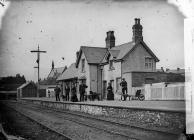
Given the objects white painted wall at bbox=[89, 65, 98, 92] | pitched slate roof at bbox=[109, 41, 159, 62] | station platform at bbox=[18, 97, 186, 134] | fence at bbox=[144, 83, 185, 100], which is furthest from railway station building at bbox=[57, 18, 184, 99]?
station platform at bbox=[18, 97, 186, 134]

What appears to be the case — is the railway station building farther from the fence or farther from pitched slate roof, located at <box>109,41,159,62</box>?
the fence

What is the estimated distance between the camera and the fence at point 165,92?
14.8 metres

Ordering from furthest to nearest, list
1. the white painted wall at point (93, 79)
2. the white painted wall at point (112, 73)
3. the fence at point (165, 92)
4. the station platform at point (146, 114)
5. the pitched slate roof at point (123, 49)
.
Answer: the pitched slate roof at point (123, 49) < the white painted wall at point (112, 73) < the white painted wall at point (93, 79) < the fence at point (165, 92) < the station platform at point (146, 114)

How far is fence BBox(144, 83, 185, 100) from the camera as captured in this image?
14.8 metres

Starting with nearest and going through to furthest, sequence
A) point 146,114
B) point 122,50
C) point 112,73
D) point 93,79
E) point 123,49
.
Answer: point 146,114, point 93,79, point 112,73, point 123,49, point 122,50

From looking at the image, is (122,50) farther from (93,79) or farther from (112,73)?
(93,79)

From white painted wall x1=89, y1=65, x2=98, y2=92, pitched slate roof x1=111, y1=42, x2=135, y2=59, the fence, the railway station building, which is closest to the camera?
the fence

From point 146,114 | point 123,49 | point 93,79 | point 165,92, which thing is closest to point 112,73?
point 123,49

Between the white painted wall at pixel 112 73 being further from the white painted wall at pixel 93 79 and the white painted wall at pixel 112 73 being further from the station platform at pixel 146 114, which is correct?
the station platform at pixel 146 114

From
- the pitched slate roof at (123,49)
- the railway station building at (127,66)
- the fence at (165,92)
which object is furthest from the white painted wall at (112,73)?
the fence at (165,92)

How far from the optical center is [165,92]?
645 inches

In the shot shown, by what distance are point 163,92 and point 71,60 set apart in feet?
31.4

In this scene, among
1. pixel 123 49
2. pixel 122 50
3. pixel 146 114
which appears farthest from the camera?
pixel 122 50

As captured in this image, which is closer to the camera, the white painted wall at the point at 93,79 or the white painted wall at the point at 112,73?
the white painted wall at the point at 93,79
